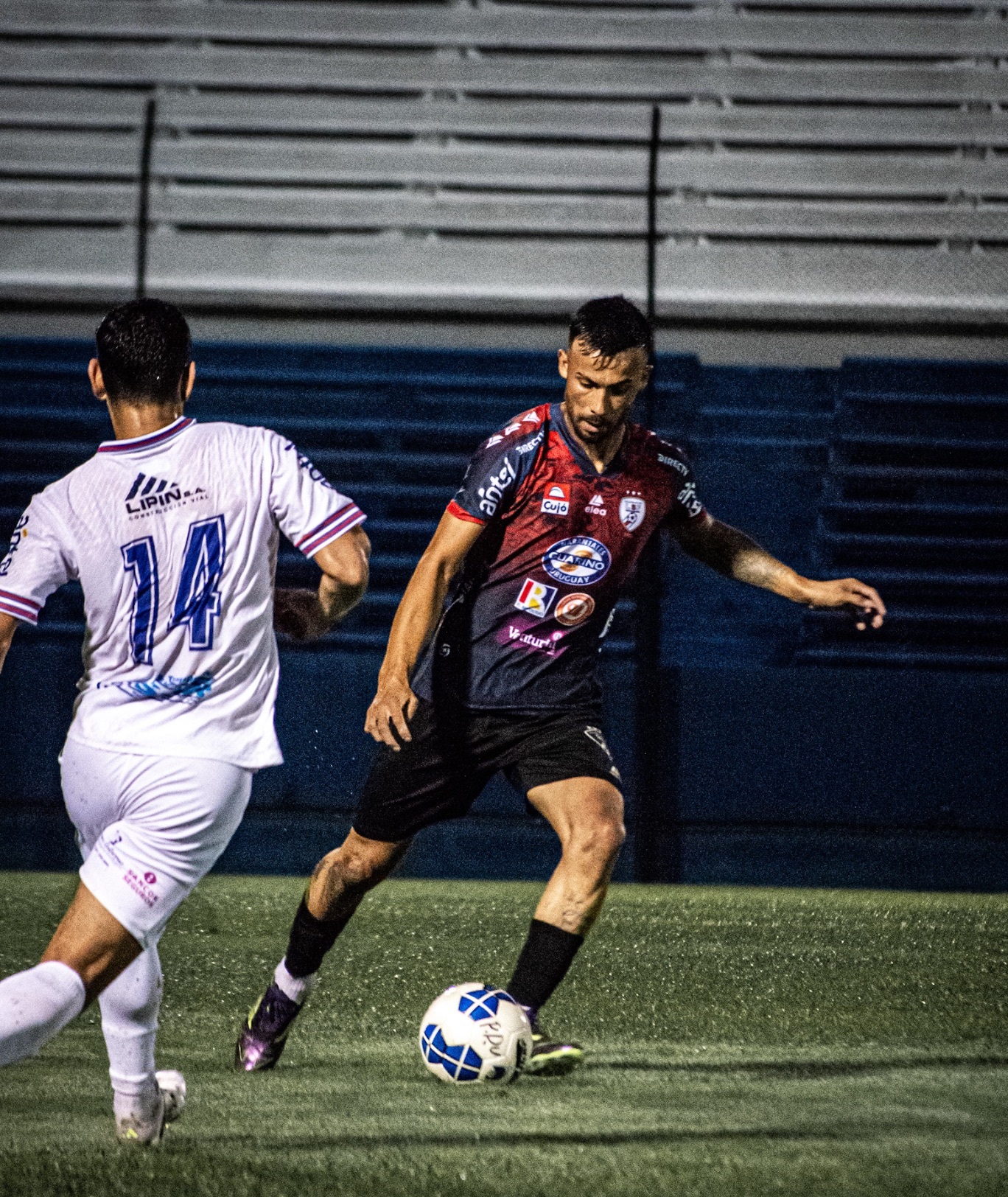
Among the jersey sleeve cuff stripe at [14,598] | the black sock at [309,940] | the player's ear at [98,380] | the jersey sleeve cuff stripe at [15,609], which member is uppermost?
the player's ear at [98,380]

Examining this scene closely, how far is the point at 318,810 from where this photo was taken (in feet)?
21.9

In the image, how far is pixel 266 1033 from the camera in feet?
11.6

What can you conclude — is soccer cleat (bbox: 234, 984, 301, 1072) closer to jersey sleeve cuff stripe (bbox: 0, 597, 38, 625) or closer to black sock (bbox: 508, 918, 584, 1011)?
black sock (bbox: 508, 918, 584, 1011)

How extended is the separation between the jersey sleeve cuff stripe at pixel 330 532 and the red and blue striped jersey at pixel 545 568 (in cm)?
80

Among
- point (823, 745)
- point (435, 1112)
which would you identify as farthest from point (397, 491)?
point (435, 1112)

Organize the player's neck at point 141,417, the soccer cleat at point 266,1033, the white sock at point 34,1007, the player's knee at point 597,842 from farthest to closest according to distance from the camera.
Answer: the soccer cleat at point 266,1033 → the player's knee at point 597,842 → the player's neck at point 141,417 → the white sock at point 34,1007

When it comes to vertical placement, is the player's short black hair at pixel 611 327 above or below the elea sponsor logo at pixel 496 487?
above

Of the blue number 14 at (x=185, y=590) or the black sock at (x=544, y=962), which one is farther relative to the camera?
the black sock at (x=544, y=962)

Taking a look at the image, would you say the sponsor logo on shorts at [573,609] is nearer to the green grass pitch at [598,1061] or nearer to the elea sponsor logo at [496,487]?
the elea sponsor logo at [496,487]

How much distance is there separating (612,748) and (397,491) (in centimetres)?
189

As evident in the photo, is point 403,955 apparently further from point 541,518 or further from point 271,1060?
point 541,518

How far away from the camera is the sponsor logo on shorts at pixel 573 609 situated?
342 cm

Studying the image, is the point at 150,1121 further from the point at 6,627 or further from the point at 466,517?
the point at 466,517

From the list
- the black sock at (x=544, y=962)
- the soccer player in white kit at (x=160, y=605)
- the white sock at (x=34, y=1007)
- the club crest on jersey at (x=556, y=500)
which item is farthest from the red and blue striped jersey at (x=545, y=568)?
the white sock at (x=34, y=1007)
